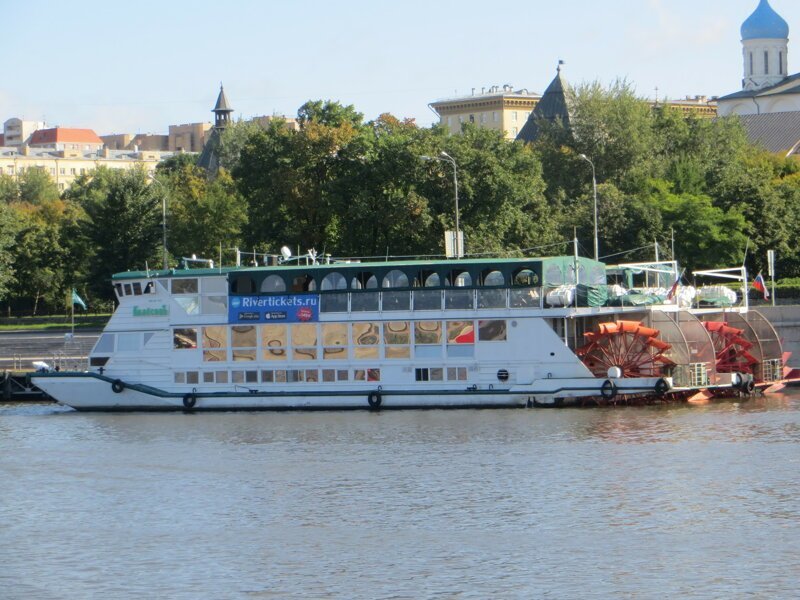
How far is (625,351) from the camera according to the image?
189 feet

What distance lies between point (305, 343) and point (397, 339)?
12.2 ft

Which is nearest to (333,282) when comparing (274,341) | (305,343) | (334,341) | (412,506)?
(334,341)

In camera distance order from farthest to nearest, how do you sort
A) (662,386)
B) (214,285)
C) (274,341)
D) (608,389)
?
(214,285), (274,341), (608,389), (662,386)

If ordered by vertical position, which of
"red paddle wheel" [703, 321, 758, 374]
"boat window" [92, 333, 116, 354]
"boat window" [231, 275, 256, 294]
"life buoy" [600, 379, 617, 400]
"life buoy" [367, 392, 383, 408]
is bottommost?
"life buoy" [367, 392, 383, 408]

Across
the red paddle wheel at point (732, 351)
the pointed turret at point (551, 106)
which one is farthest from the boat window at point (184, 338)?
the pointed turret at point (551, 106)

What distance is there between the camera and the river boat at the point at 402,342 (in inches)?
2223

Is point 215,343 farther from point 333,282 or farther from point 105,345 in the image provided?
point 333,282

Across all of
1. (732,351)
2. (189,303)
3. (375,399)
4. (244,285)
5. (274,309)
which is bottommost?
(375,399)

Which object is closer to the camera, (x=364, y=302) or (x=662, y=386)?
(x=662, y=386)

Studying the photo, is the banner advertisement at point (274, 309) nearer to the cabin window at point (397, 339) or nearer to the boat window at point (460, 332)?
the cabin window at point (397, 339)

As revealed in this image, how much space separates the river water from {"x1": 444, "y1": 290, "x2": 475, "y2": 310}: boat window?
14.1 feet

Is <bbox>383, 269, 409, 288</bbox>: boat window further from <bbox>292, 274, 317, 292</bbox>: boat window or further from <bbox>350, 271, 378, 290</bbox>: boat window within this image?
<bbox>292, 274, 317, 292</bbox>: boat window

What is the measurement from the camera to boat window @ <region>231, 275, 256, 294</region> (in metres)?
59.0

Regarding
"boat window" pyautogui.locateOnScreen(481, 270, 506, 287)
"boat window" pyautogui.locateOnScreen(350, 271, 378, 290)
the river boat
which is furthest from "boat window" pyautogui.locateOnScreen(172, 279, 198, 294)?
"boat window" pyautogui.locateOnScreen(481, 270, 506, 287)
